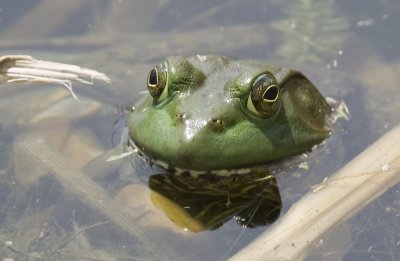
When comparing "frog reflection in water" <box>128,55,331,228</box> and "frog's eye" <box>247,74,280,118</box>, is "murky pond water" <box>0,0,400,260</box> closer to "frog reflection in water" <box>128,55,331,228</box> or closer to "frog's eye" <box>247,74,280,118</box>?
"frog reflection in water" <box>128,55,331,228</box>

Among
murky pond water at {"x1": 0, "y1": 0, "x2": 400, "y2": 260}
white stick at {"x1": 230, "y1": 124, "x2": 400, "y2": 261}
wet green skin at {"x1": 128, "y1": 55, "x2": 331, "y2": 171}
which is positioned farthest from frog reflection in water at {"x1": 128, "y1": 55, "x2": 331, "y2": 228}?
white stick at {"x1": 230, "y1": 124, "x2": 400, "y2": 261}

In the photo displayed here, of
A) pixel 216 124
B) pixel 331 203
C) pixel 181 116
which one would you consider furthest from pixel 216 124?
pixel 331 203

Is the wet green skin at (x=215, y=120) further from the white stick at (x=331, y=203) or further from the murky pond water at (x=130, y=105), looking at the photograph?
the white stick at (x=331, y=203)

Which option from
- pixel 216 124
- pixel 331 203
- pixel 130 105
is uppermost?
pixel 216 124

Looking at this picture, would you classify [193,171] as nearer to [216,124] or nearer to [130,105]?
[216,124]

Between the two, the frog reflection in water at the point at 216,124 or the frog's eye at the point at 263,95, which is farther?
the frog's eye at the point at 263,95

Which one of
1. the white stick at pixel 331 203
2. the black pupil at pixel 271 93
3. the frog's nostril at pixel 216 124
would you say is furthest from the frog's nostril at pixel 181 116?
the white stick at pixel 331 203
